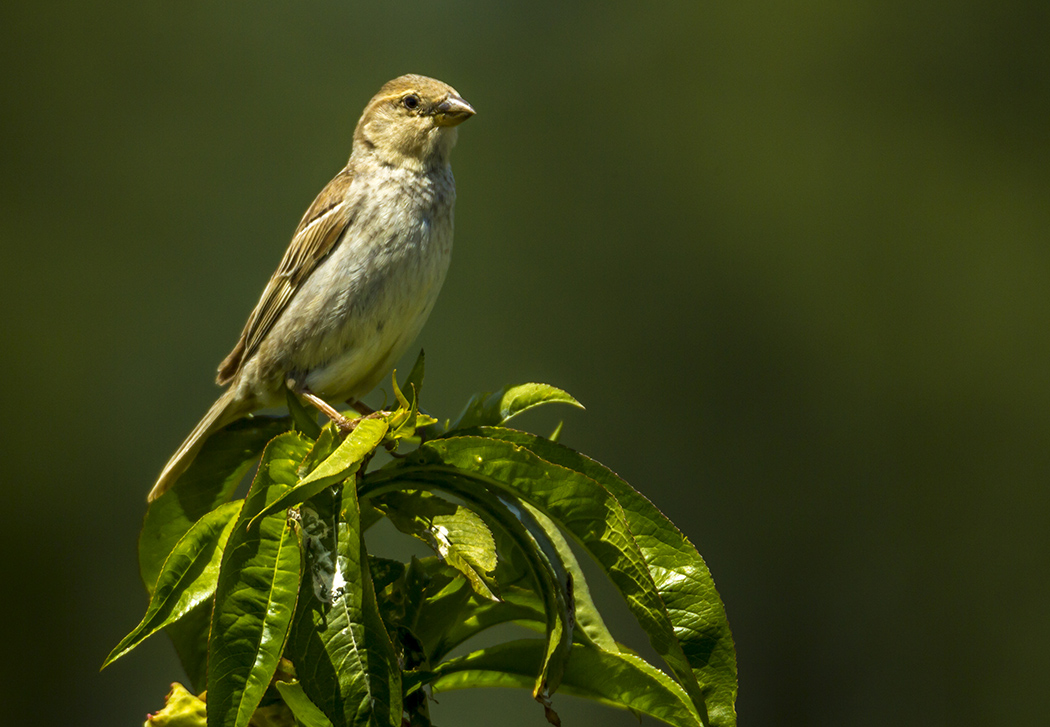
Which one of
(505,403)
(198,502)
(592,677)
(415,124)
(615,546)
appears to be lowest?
(592,677)

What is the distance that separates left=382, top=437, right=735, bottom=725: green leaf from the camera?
1.62 meters

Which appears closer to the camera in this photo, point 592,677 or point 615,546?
point 615,546

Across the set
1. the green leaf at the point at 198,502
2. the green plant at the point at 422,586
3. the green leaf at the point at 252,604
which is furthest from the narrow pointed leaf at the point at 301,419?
the green leaf at the point at 252,604

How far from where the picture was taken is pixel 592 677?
1.86 meters

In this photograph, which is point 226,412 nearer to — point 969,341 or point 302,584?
point 302,584

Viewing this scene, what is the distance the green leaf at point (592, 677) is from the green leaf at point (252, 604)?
0.36m

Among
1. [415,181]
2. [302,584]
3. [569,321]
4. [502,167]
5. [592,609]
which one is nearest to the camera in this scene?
[302,584]

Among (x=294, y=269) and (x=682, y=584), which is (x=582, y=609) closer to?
(x=682, y=584)

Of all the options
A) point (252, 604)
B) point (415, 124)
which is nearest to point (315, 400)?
point (415, 124)

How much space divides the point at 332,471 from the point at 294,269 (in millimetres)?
1826

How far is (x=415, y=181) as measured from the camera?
126 inches

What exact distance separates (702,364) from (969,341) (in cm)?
268

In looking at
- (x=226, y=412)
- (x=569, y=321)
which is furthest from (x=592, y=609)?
(x=569, y=321)

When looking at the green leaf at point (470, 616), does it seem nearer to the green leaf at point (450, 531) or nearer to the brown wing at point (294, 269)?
the green leaf at point (450, 531)
